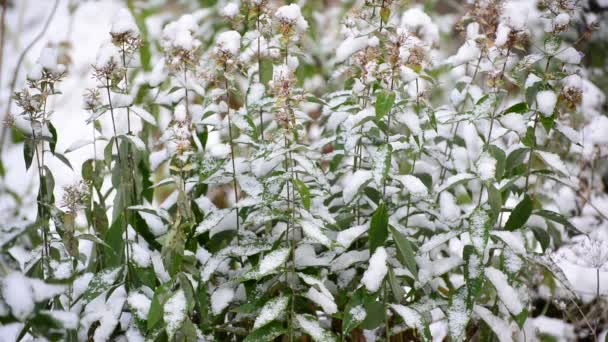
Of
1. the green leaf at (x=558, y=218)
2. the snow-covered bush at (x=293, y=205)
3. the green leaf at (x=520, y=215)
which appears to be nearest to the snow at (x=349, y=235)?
the snow-covered bush at (x=293, y=205)

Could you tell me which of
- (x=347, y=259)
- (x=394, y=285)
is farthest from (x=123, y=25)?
(x=394, y=285)

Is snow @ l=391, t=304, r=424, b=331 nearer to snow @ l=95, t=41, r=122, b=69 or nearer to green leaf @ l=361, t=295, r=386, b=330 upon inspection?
green leaf @ l=361, t=295, r=386, b=330

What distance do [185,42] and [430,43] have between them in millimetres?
852

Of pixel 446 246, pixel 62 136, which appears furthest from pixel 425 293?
pixel 62 136

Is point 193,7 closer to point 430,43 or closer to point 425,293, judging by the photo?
point 430,43

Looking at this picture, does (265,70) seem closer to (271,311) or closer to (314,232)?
(314,232)

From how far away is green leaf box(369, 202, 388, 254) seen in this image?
59.4 inches

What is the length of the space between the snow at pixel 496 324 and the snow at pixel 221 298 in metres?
0.66

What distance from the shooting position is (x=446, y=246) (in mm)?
1986

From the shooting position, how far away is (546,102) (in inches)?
60.9

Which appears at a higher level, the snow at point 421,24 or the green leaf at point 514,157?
the snow at point 421,24

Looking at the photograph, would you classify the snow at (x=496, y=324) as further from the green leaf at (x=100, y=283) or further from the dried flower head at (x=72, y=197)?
the dried flower head at (x=72, y=197)

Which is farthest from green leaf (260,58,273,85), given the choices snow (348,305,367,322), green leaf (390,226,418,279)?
snow (348,305,367,322)

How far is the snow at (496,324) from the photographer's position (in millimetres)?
1620
